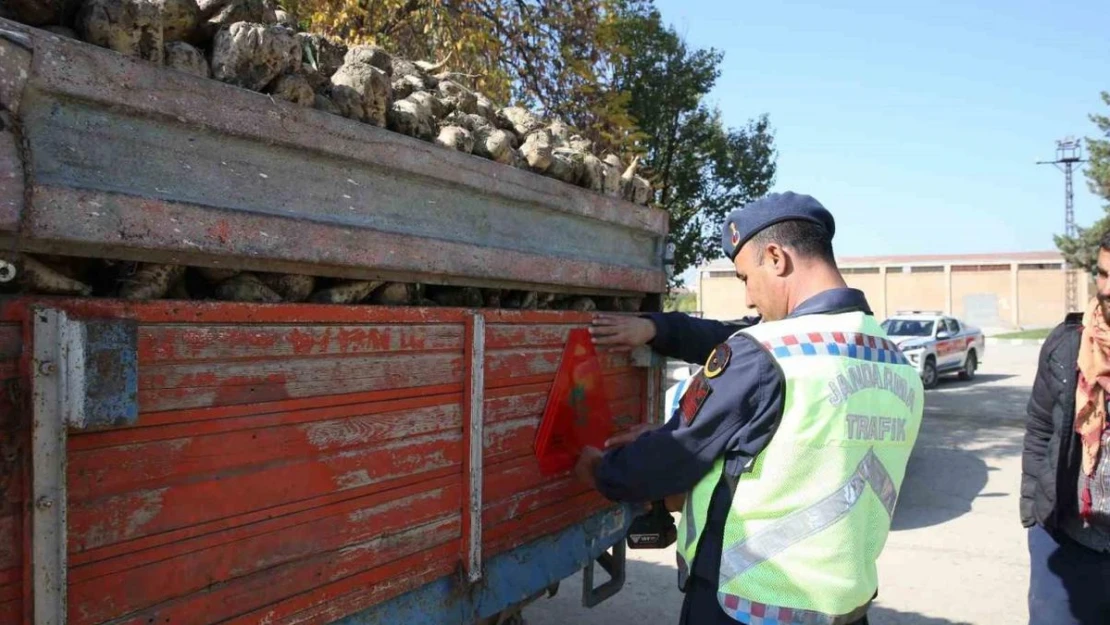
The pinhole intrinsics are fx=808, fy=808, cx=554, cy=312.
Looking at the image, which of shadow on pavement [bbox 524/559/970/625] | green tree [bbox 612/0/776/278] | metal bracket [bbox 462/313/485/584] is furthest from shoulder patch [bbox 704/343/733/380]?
green tree [bbox 612/0/776/278]

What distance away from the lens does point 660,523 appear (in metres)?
2.78

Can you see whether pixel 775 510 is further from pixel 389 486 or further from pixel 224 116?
pixel 224 116

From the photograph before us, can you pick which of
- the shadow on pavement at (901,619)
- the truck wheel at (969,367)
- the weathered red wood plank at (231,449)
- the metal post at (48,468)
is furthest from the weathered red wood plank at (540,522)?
the truck wheel at (969,367)

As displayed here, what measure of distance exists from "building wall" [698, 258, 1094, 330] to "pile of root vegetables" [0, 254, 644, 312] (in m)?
40.5

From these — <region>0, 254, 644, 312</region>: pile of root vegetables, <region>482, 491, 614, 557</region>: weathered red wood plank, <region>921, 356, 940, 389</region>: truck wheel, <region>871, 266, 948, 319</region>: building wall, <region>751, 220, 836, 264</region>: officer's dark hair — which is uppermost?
<region>871, 266, 948, 319</region>: building wall

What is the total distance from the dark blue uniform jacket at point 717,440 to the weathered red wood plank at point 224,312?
63cm

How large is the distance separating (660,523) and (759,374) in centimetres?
105

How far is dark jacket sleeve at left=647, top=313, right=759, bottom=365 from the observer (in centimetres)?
294

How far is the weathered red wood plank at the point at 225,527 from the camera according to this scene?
1.41 m

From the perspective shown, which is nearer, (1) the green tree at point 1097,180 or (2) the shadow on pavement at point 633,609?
(2) the shadow on pavement at point 633,609

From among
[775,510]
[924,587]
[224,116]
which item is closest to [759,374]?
[775,510]

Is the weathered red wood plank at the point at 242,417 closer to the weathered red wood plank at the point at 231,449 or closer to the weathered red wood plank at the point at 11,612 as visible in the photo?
the weathered red wood plank at the point at 231,449

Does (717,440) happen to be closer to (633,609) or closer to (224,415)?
(224,415)

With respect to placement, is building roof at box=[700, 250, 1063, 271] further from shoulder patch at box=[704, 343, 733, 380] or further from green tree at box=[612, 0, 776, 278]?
shoulder patch at box=[704, 343, 733, 380]
